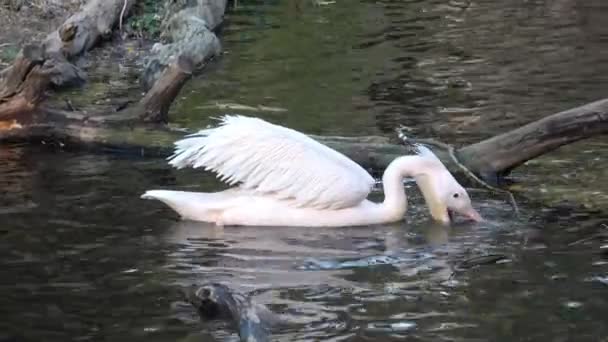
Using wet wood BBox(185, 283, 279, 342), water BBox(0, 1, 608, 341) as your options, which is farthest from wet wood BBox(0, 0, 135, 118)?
wet wood BBox(185, 283, 279, 342)

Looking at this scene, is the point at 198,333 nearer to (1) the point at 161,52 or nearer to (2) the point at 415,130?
(2) the point at 415,130

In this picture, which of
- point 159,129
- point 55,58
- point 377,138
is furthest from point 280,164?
point 55,58

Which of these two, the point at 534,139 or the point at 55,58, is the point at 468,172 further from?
the point at 55,58

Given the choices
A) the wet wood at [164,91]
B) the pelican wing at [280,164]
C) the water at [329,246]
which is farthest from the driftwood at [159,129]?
the pelican wing at [280,164]

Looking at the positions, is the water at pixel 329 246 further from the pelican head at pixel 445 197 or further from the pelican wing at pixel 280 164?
the pelican wing at pixel 280 164

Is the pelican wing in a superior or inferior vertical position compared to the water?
superior

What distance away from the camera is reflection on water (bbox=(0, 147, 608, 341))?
611cm

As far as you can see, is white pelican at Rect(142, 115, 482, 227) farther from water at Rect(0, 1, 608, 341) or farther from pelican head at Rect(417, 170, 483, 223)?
water at Rect(0, 1, 608, 341)

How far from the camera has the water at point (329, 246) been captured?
619cm

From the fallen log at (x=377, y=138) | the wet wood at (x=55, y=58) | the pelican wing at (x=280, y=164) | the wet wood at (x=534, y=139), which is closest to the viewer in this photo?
the pelican wing at (x=280, y=164)

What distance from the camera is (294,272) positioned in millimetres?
7133

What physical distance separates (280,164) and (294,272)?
4.31 ft

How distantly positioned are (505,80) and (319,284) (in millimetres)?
6761

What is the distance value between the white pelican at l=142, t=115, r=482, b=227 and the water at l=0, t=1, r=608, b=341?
0.13 metres
